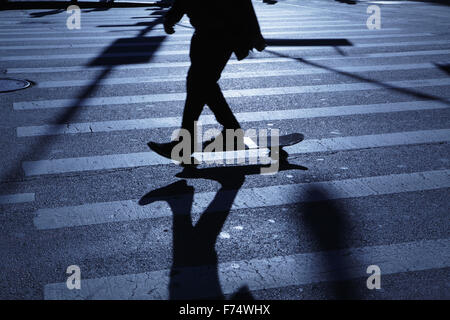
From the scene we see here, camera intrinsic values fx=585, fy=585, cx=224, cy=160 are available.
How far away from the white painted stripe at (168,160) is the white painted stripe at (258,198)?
83cm

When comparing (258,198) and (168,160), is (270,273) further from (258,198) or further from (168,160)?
(168,160)

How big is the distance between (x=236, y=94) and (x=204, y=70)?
2714mm

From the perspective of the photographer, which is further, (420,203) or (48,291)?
(420,203)

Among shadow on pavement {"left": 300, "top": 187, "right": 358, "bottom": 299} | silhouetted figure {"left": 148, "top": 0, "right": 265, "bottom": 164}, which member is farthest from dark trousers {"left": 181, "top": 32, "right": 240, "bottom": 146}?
shadow on pavement {"left": 300, "top": 187, "right": 358, "bottom": 299}

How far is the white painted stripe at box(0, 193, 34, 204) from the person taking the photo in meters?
4.51

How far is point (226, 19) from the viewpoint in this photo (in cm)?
505

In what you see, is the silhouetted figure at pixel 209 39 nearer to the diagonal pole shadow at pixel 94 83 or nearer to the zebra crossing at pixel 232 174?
the zebra crossing at pixel 232 174

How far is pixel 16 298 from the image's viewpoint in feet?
10.6

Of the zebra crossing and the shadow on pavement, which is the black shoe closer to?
the zebra crossing

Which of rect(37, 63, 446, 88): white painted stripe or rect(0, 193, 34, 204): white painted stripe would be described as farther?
rect(37, 63, 446, 88): white painted stripe

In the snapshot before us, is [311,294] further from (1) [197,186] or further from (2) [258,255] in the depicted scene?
(1) [197,186]

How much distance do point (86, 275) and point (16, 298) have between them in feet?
1.39

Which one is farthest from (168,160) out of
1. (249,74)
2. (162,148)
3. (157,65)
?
(157,65)
